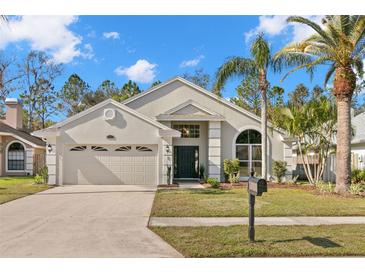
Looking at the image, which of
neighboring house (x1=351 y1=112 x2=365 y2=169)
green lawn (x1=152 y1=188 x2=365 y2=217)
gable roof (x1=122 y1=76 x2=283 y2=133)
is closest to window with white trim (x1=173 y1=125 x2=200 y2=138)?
gable roof (x1=122 y1=76 x2=283 y2=133)

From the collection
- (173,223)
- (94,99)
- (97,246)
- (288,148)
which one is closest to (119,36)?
(173,223)

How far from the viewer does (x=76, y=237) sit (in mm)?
7207

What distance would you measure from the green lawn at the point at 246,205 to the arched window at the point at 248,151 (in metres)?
5.73

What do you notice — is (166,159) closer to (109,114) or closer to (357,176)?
(109,114)

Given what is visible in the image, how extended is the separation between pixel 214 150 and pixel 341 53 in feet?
27.4

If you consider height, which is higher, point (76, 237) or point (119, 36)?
point (119, 36)

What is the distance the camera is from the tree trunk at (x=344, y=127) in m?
14.4

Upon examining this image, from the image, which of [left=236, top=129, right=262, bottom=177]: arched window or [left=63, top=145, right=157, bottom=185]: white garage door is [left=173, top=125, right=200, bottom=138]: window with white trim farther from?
[left=63, top=145, right=157, bottom=185]: white garage door

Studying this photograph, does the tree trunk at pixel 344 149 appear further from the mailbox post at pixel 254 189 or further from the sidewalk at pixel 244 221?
the mailbox post at pixel 254 189

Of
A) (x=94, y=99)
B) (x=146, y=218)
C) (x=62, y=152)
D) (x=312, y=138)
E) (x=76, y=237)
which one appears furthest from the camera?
(x=94, y=99)

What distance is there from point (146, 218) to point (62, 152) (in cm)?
1010

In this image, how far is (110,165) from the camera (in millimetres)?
18031

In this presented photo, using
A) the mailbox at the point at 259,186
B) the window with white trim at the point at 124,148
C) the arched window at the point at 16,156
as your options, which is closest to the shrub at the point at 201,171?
the window with white trim at the point at 124,148

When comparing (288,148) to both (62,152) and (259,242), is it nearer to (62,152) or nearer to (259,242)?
(62,152)
